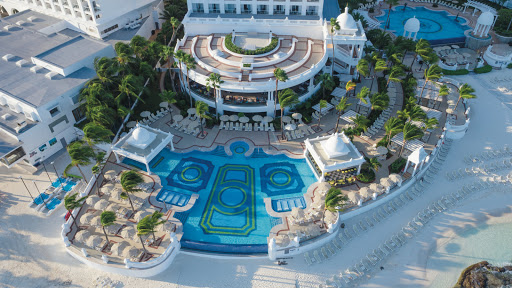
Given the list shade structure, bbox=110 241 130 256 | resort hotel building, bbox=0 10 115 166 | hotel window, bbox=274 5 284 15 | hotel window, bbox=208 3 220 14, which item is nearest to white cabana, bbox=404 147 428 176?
shade structure, bbox=110 241 130 256

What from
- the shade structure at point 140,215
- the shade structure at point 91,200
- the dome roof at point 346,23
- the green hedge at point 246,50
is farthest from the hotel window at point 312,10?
the shade structure at point 91,200

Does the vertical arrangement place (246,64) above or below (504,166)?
above

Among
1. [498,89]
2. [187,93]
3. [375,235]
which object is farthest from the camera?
[498,89]

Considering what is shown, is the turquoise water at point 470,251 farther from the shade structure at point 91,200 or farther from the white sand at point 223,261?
the shade structure at point 91,200

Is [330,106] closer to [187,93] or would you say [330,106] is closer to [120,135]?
[187,93]

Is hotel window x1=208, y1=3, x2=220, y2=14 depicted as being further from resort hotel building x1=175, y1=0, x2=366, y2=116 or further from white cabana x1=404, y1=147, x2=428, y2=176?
white cabana x1=404, y1=147, x2=428, y2=176

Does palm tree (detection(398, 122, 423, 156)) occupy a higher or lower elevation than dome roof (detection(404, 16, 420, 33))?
lower

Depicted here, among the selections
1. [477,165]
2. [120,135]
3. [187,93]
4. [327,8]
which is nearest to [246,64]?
[187,93]
